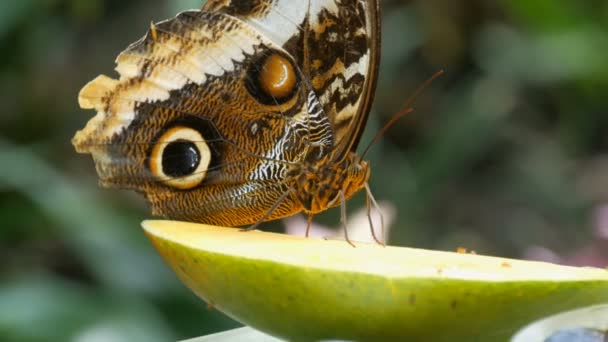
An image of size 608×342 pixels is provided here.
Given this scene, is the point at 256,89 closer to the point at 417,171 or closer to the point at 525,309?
the point at 525,309

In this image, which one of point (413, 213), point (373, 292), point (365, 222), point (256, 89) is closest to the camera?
point (373, 292)

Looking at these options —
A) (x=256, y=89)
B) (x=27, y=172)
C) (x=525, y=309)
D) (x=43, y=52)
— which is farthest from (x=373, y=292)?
(x=43, y=52)

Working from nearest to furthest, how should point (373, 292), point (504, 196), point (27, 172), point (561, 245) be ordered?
point (373, 292) → point (27, 172) → point (561, 245) → point (504, 196)

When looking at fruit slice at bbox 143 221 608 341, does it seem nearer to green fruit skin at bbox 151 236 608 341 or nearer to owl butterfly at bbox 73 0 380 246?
green fruit skin at bbox 151 236 608 341

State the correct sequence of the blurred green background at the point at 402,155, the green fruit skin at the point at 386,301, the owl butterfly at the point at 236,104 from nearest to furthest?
the green fruit skin at the point at 386,301 < the owl butterfly at the point at 236,104 < the blurred green background at the point at 402,155

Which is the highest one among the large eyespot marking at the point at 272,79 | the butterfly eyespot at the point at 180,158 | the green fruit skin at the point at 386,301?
the large eyespot marking at the point at 272,79

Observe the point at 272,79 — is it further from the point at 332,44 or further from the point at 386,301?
the point at 386,301

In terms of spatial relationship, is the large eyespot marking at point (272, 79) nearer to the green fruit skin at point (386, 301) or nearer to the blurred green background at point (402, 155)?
the green fruit skin at point (386, 301)

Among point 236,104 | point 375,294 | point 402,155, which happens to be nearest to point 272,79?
point 236,104

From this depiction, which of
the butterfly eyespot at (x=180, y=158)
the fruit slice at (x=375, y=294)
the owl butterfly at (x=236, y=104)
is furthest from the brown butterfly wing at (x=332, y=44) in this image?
the fruit slice at (x=375, y=294)
